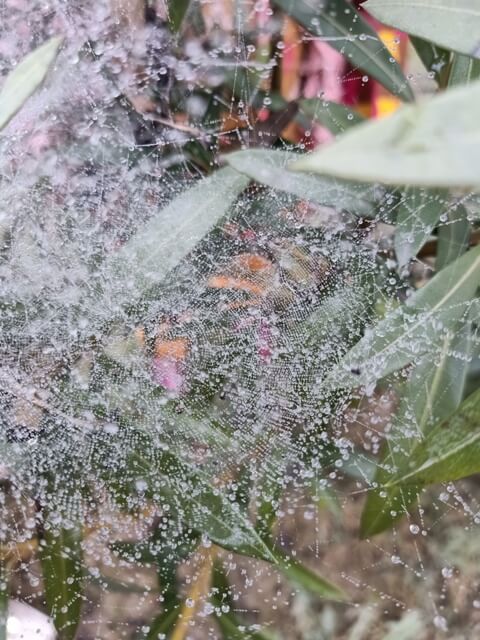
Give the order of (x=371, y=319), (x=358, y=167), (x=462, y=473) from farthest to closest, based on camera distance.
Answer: (x=371, y=319), (x=462, y=473), (x=358, y=167)

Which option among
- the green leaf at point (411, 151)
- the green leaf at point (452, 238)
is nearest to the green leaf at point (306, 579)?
the green leaf at point (452, 238)

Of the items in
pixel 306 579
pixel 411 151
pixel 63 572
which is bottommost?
pixel 306 579

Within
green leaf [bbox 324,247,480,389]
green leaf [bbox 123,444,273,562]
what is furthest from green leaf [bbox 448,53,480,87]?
green leaf [bbox 123,444,273,562]

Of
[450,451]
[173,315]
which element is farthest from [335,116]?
[450,451]

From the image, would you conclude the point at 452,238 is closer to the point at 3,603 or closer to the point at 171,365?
the point at 171,365

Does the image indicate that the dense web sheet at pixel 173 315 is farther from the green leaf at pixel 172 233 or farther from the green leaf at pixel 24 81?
the green leaf at pixel 24 81

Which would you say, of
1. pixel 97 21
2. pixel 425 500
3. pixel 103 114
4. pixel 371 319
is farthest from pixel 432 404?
pixel 97 21

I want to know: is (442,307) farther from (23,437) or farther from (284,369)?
(23,437)

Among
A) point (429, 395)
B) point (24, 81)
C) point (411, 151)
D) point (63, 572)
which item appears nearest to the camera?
point (411, 151)
